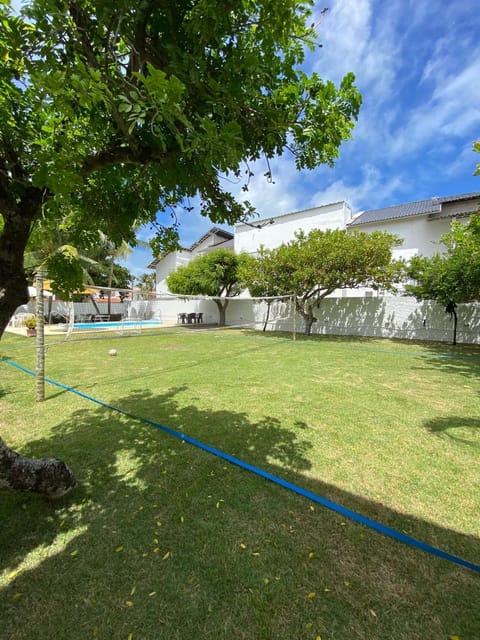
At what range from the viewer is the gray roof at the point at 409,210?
50.2 feet

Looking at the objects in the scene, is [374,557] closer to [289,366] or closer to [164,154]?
[164,154]

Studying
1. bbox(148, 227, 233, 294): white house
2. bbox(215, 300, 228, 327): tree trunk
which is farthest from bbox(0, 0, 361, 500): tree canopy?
bbox(148, 227, 233, 294): white house

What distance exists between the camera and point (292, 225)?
1955 centimetres

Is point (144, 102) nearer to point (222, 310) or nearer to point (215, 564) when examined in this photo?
point (215, 564)

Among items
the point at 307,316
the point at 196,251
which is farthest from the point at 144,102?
the point at 196,251

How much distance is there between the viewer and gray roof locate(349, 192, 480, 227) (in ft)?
50.2

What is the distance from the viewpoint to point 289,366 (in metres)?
7.61

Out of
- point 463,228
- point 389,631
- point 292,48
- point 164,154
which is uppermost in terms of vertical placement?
Answer: point 463,228

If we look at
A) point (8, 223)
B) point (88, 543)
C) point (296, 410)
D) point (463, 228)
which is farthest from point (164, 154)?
point (463, 228)

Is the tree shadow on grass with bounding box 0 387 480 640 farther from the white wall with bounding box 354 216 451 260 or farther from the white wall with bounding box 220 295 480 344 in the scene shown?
the white wall with bounding box 354 216 451 260

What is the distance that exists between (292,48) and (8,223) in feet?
6.30

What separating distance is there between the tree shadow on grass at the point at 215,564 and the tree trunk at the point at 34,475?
0.16m

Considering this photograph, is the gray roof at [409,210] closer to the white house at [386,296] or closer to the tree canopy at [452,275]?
the white house at [386,296]

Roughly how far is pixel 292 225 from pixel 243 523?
1939 centimetres
